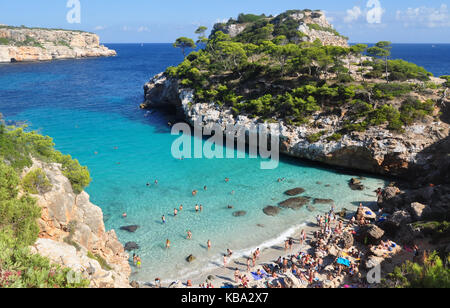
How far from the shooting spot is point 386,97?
36.8 metres

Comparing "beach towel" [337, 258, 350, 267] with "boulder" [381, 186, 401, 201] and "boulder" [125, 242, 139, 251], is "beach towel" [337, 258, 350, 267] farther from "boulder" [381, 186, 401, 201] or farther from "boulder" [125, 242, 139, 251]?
"boulder" [125, 242, 139, 251]

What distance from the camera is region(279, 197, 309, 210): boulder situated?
28.1m

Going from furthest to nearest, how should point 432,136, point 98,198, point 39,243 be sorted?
point 432,136
point 98,198
point 39,243

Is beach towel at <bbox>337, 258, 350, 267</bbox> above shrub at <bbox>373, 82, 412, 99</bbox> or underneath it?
underneath

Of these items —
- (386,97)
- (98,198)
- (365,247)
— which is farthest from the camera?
(386,97)

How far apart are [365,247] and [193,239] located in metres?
13.6

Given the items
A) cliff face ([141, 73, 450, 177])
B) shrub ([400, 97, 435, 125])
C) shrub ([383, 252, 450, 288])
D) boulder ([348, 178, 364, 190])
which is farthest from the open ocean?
shrub ([383, 252, 450, 288])

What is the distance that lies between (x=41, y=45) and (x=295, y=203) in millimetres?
182926

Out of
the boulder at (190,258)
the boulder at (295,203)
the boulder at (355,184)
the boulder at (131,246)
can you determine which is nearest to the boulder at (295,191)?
the boulder at (295,203)

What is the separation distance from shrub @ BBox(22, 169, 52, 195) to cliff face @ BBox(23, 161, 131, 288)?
0.34m

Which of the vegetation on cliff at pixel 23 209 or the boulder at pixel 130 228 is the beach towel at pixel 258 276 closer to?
the boulder at pixel 130 228
